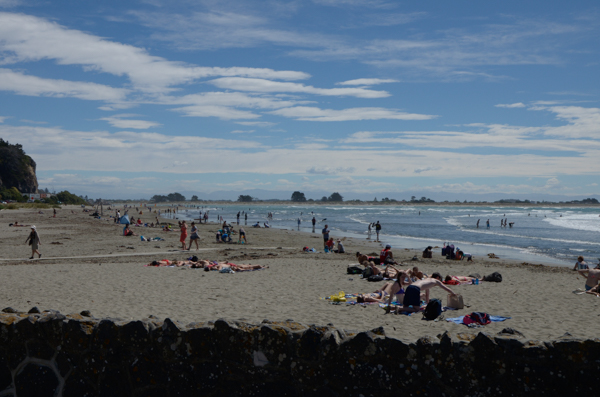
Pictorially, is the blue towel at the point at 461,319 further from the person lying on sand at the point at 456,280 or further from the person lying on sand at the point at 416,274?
the person lying on sand at the point at 456,280

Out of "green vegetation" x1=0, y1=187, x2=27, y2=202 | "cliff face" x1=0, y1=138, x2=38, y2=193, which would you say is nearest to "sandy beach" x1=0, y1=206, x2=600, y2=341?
"green vegetation" x1=0, y1=187, x2=27, y2=202

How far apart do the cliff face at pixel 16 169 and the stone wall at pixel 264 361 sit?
125 meters

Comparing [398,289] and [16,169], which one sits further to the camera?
[16,169]

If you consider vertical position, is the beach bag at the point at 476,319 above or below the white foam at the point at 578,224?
above

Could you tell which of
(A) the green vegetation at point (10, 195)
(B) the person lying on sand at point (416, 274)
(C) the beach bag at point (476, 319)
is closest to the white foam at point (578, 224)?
(B) the person lying on sand at point (416, 274)

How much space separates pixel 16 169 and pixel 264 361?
437 feet

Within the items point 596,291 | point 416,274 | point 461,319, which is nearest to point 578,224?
point 596,291

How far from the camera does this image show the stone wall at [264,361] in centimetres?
342

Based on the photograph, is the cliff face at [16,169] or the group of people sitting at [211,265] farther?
the cliff face at [16,169]

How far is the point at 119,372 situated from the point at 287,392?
156 cm

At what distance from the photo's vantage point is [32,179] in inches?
4808

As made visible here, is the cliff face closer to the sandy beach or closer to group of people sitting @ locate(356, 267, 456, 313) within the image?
the sandy beach

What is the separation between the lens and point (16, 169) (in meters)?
114

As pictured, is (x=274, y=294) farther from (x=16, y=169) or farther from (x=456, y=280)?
(x=16, y=169)
